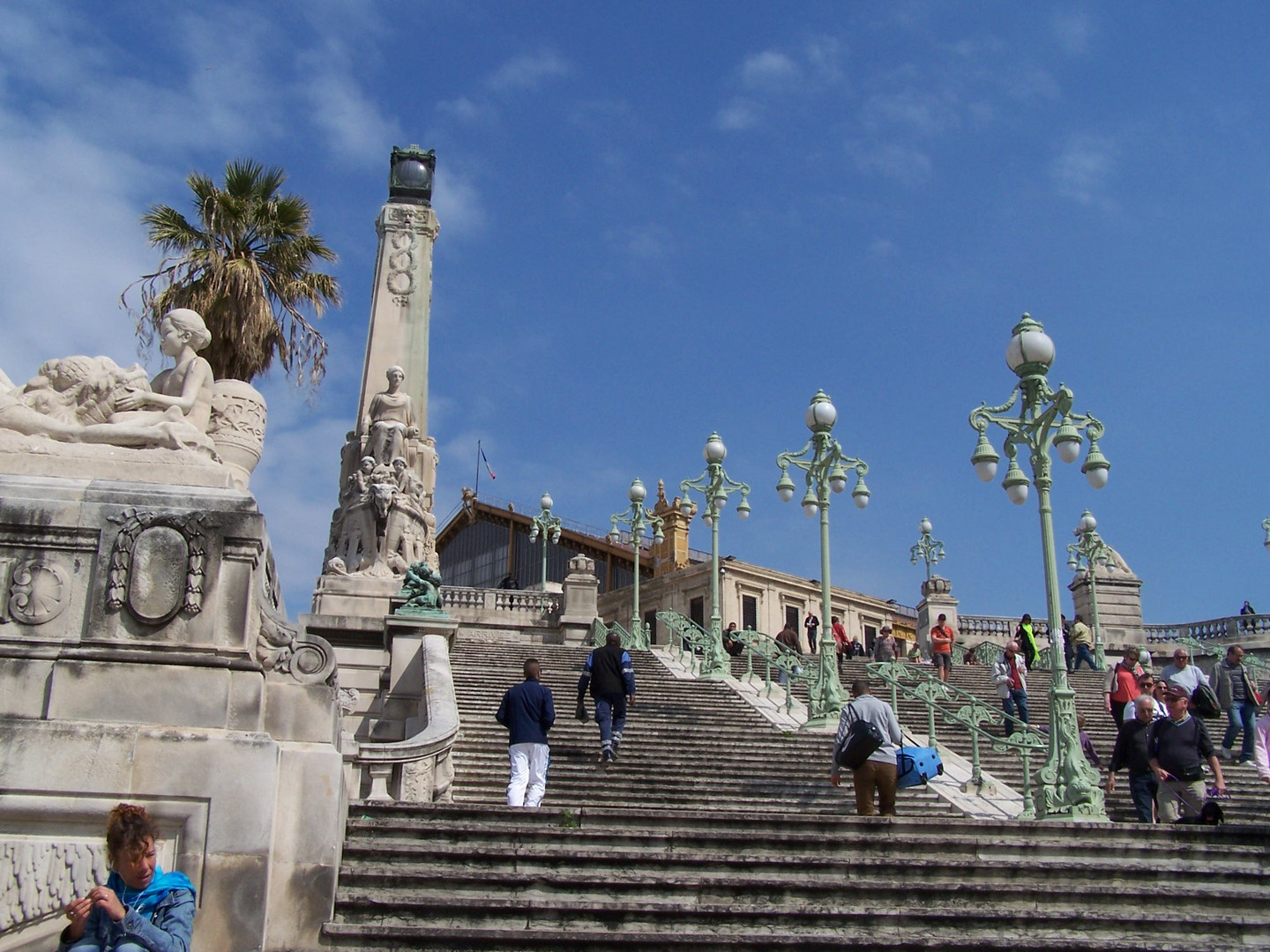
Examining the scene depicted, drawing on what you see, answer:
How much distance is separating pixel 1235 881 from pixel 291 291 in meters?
17.4

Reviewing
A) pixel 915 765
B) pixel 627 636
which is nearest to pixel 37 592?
pixel 915 765

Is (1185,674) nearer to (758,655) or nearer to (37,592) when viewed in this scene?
(758,655)

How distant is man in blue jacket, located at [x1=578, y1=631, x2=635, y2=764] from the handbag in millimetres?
3098

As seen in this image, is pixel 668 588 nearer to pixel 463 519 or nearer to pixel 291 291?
pixel 463 519

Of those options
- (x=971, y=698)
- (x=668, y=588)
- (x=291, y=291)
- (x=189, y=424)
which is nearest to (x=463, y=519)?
(x=668, y=588)

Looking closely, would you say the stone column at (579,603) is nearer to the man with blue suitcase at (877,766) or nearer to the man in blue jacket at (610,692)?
the man in blue jacket at (610,692)

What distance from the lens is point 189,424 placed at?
25.9 ft

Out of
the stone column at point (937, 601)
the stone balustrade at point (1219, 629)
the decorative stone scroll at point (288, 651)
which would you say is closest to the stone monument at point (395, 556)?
the decorative stone scroll at point (288, 651)

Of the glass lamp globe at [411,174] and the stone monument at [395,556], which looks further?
the glass lamp globe at [411,174]

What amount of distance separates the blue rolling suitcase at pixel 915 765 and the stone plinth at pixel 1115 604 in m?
26.4

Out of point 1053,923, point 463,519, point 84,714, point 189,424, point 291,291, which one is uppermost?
point 463,519

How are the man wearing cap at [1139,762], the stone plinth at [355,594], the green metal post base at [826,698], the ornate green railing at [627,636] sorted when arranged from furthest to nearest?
the ornate green railing at [627,636] → the stone plinth at [355,594] → the green metal post base at [826,698] → the man wearing cap at [1139,762]

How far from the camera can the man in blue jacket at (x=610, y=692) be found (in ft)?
41.4

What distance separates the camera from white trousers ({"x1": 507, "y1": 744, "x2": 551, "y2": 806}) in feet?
34.1
